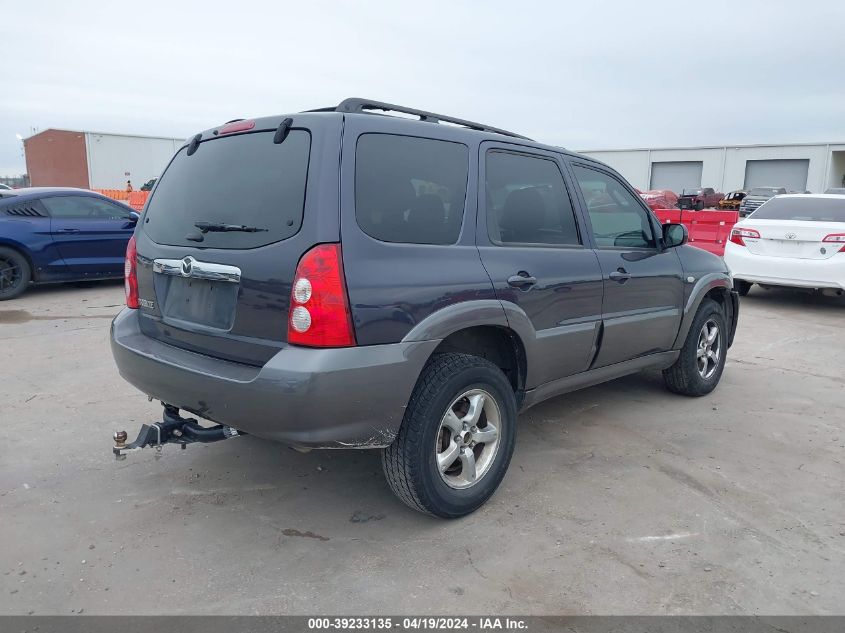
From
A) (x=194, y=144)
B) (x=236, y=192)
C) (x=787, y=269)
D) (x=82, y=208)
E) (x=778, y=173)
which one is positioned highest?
(x=778, y=173)

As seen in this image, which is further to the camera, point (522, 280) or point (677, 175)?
point (677, 175)

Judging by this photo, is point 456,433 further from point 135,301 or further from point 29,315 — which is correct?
point 29,315

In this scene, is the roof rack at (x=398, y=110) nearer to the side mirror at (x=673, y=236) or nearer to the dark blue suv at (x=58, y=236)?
the side mirror at (x=673, y=236)

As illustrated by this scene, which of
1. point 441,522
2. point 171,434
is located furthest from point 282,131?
point 441,522

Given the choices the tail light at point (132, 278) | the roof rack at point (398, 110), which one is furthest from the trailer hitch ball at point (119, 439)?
the roof rack at point (398, 110)

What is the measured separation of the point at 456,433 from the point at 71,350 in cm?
456

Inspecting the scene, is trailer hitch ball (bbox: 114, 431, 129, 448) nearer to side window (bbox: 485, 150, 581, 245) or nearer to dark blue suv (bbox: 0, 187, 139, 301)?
side window (bbox: 485, 150, 581, 245)

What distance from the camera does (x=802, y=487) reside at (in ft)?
11.6

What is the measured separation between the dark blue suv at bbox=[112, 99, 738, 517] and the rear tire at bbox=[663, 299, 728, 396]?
1.33m

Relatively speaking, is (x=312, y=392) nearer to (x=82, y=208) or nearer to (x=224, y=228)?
(x=224, y=228)

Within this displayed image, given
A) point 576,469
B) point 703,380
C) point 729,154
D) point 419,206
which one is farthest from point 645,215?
point 729,154

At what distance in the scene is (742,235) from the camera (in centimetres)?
902

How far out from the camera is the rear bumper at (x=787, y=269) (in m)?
8.09

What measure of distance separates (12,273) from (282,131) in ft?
24.7
